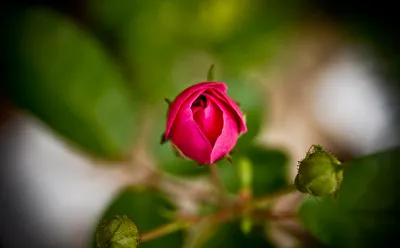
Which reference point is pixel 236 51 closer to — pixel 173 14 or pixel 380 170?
pixel 173 14

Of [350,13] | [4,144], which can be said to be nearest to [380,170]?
[350,13]

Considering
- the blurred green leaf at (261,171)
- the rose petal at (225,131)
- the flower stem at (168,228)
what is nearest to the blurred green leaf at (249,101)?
the blurred green leaf at (261,171)

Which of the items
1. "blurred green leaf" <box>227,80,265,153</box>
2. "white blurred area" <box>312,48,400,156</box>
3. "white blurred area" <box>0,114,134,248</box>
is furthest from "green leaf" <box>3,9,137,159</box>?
"white blurred area" <box>312,48,400,156</box>

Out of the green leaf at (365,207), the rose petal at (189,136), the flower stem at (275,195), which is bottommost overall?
the rose petal at (189,136)

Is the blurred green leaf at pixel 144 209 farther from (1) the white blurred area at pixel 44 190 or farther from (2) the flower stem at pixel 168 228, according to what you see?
(1) the white blurred area at pixel 44 190

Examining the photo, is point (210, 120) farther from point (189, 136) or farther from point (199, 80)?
point (199, 80)

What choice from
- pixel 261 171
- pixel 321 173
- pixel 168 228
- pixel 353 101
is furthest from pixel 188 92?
pixel 353 101
